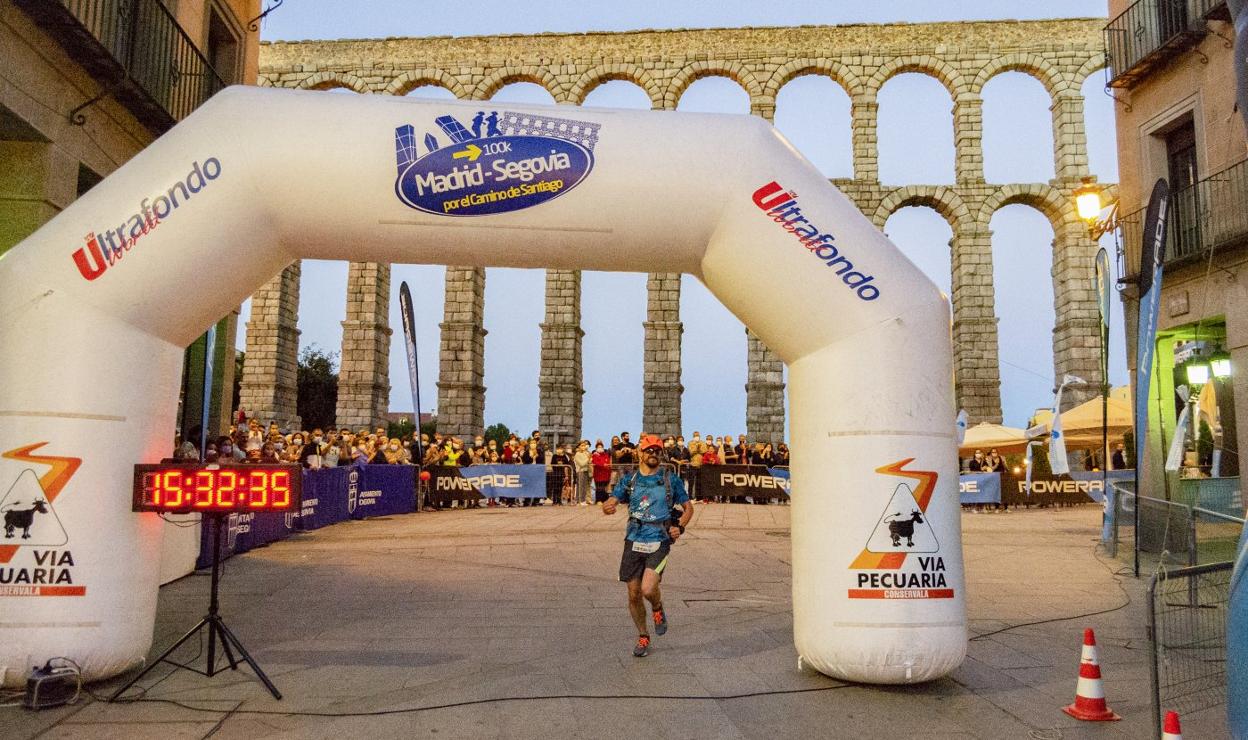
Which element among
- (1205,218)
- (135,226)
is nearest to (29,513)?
(135,226)

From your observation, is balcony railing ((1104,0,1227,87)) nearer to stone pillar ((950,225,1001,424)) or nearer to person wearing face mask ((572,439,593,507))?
stone pillar ((950,225,1001,424))

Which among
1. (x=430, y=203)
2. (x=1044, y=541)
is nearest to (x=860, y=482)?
(x=430, y=203)

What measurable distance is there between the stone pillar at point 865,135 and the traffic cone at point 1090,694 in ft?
87.6

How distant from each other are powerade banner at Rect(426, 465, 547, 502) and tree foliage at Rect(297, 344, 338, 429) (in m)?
36.8

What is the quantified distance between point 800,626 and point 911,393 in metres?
1.85

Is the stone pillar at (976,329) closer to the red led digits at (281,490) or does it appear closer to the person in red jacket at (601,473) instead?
the person in red jacket at (601,473)

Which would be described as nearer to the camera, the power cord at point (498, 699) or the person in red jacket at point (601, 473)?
the power cord at point (498, 699)

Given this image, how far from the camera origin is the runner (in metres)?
6.71

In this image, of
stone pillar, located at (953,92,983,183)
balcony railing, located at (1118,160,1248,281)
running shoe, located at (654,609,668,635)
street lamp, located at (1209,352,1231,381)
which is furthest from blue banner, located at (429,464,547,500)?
stone pillar, located at (953,92,983,183)

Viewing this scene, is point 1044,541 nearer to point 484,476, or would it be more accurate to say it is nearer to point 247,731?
point 484,476

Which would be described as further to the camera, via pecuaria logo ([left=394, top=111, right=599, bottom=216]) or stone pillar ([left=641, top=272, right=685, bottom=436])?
stone pillar ([left=641, top=272, right=685, bottom=436])

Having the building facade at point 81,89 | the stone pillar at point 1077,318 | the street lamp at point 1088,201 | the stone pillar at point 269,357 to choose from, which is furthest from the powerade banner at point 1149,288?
the stone pillar at point 269,357

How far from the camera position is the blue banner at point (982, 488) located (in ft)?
70.1

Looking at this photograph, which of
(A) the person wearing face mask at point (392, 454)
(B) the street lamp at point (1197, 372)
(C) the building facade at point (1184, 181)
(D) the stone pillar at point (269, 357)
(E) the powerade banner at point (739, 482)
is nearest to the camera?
(C) the building facade at point (1184, 181)
